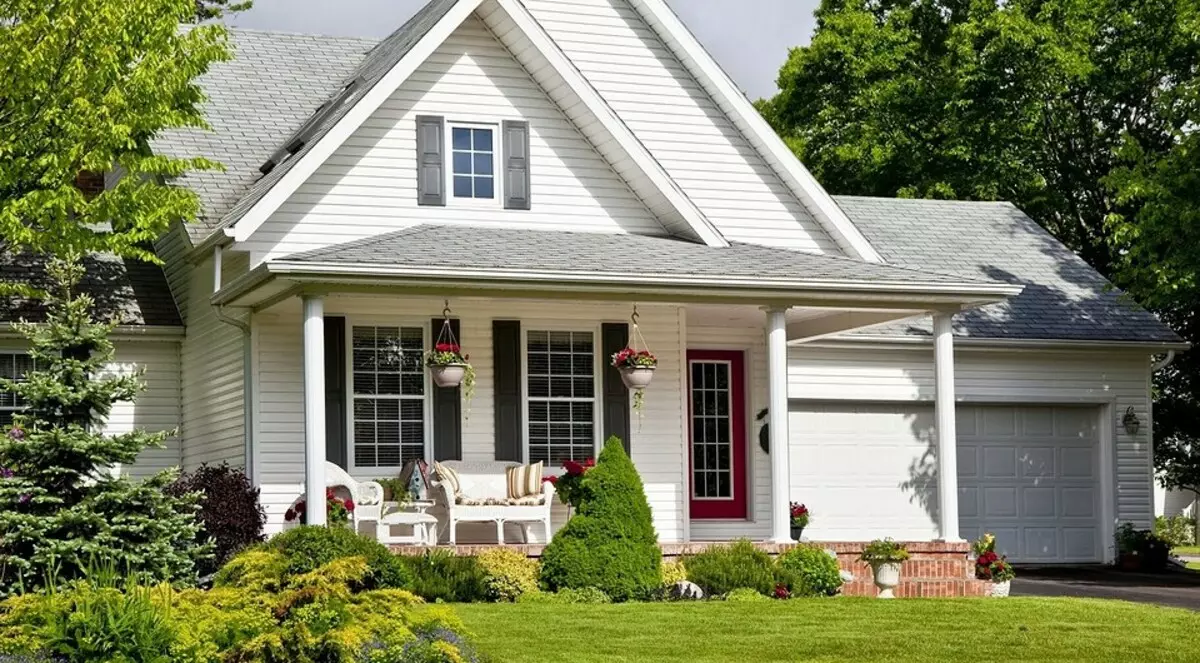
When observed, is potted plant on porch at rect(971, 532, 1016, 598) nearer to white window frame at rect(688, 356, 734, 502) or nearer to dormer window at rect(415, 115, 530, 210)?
white window frame at rect(688, 356, 734, 502)

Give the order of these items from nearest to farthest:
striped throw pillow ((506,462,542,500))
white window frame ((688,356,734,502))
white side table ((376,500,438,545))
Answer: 1. white side table ((376,500,438,545))
2. striped throw pillow ((506,462,542,500))
3. white window frame ((688,356,734,502))

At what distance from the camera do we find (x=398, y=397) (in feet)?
66.2

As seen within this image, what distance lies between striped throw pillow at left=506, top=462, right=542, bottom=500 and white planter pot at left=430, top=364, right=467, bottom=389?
1498mm

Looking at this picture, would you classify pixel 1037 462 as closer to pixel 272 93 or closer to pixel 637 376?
pixel 637 376

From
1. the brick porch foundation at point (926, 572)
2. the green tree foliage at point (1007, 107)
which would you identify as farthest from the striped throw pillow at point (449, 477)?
the green tree foliage at point (1007, 107)

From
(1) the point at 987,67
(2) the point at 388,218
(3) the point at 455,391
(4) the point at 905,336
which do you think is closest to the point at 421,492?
(3) the point at 455,391

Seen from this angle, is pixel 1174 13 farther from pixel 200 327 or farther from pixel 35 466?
pixel 35 466

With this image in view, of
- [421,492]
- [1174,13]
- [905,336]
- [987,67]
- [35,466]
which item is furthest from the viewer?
[987,67]

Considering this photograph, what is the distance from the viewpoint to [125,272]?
22.9 metres

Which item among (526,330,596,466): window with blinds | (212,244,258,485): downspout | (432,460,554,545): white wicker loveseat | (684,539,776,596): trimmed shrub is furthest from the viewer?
(526,330,596,466): window with blinds

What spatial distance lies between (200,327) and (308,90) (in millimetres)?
3809

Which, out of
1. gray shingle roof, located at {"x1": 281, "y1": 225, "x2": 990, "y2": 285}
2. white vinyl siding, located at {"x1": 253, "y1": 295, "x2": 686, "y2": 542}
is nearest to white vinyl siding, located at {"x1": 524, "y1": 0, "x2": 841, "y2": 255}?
gray shingle roof, located at {"x1": 281, "y1": 225, "x2": 990, "y2": 285}

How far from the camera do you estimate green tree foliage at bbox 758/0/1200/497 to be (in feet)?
103

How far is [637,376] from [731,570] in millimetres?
2808
